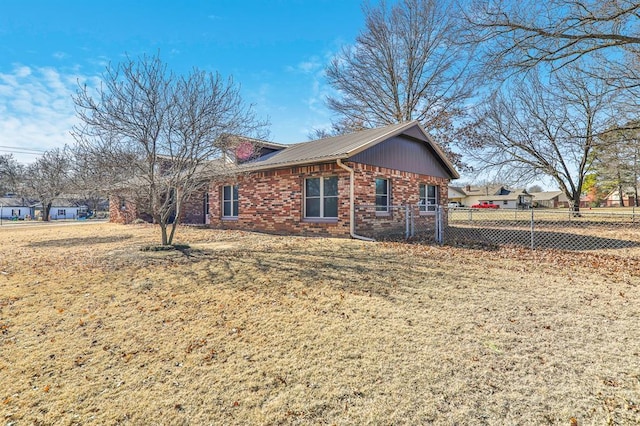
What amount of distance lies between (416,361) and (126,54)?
886 cm

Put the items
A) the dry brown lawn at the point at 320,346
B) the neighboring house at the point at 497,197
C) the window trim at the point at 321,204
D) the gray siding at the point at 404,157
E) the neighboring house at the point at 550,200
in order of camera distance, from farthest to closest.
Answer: the neighboring house at the point at 550,200 < the neighboring house at the point at 497,197 < the gray siding at the point at 404,157 < the window trim at the point at 321,204 < the dry brown lawn at the point at 320,346

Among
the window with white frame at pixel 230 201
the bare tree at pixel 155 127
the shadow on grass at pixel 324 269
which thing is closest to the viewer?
the shadow on grass at pixel 324 269

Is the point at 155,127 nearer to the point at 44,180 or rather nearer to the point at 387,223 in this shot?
the point at 387,223

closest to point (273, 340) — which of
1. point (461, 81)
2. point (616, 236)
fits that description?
point (616, 236)

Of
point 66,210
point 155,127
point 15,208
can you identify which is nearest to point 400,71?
point 155,127

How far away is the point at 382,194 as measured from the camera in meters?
11.8

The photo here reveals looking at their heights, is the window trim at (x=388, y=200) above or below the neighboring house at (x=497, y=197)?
below

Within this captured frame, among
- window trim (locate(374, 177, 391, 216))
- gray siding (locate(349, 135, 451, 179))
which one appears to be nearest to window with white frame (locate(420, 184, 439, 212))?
gray siding (locate(349, 135, 451, 179))

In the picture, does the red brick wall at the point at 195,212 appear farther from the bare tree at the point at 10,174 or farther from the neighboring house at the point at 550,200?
the neighboring house at the point at 550,200

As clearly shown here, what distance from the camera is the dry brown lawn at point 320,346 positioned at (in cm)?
222

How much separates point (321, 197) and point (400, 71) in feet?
44.4

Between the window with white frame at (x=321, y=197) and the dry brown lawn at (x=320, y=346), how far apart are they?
4995 millimetres

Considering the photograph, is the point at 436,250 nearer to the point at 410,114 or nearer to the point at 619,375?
the point at 619,375

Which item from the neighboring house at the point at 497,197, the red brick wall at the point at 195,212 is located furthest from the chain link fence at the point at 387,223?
the neighboring house at the point at 497,197
